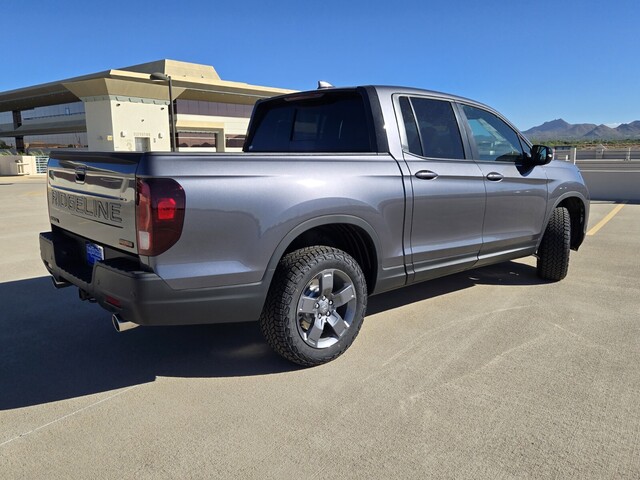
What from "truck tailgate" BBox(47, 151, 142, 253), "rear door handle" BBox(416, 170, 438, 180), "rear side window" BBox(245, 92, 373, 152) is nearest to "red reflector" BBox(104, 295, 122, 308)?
"truck tailgate" BBox(47, 151, 142, 253)

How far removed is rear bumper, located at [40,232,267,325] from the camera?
274 centimetres

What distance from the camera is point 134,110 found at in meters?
A: 38.1

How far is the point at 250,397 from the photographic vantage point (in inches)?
119

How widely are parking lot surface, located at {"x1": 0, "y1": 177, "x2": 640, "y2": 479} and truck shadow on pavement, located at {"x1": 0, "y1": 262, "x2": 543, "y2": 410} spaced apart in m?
0.02

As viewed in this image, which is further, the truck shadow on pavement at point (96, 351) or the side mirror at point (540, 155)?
the side mirror at point (540, 155)

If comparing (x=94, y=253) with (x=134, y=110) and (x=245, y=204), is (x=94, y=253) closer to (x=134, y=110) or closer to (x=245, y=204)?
(x=245, y=204)

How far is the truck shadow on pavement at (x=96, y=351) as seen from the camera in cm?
322

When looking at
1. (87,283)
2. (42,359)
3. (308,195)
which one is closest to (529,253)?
(308,195)

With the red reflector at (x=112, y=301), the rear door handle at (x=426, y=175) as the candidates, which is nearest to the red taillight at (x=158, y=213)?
the red reflector at (x=112, y=301)

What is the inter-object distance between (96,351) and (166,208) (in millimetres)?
1630

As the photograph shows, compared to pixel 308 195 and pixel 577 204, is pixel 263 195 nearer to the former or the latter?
pixel 308 195

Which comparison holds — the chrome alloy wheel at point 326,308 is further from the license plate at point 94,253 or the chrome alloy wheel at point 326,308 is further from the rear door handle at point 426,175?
the license plate at point 94,253

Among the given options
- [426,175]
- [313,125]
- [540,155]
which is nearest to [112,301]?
[313,125]

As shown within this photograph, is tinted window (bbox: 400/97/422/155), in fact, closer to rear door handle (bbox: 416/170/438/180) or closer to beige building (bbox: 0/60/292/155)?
rear door handle (bbox: 416/170/438/180)
